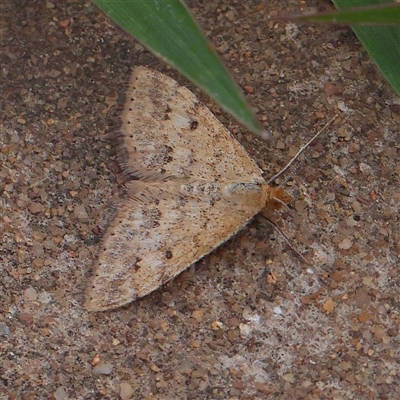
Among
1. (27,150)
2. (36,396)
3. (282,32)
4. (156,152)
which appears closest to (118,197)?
(156,152)

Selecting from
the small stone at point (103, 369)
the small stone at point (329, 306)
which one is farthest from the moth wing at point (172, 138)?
the small stone at point (103, 369)

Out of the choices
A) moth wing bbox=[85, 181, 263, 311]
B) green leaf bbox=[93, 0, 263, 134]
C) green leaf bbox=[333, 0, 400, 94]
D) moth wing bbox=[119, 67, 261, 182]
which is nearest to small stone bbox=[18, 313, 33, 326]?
moth wing bbox=[85, 181, 263, 311]

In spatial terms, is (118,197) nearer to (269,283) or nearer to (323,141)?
(269,283)

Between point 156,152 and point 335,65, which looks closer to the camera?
point 156,152

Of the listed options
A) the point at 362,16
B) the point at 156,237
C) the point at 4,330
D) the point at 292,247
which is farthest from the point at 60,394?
the point at 362,16

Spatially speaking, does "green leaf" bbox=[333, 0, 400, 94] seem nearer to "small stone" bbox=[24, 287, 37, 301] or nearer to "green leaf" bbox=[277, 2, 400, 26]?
"green leaf" bbox=[277, 2, 400, 26]

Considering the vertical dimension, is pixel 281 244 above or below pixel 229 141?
below

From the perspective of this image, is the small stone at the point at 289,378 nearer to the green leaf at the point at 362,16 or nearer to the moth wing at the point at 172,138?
the moth wing at the point at 172,138

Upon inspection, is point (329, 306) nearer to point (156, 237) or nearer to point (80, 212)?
point (156, 237)
